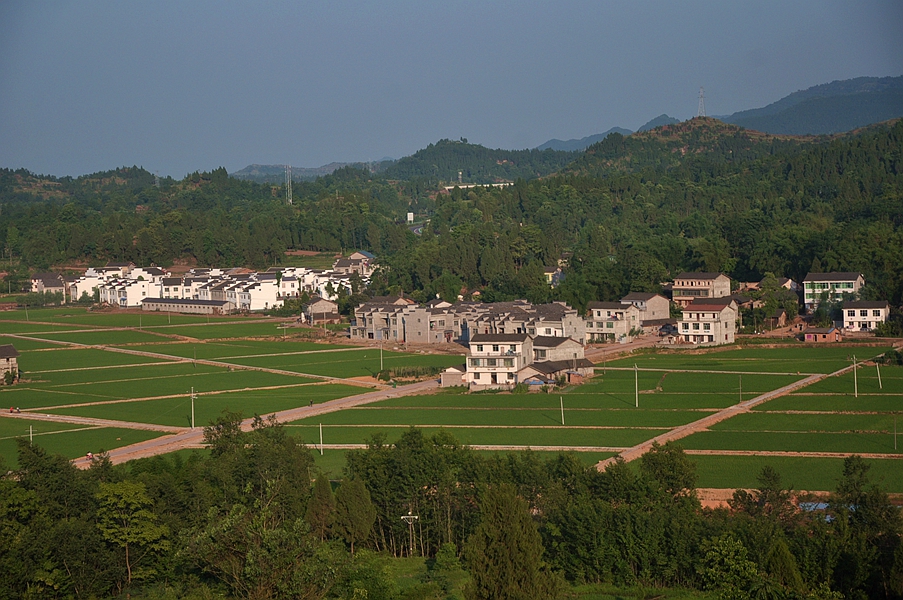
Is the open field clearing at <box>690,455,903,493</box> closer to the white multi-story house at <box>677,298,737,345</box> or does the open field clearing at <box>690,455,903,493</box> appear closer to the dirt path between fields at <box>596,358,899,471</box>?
the dirt path between fields at <box>596,358,899,471</box>

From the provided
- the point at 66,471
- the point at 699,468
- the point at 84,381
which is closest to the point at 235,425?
the point at 66,471

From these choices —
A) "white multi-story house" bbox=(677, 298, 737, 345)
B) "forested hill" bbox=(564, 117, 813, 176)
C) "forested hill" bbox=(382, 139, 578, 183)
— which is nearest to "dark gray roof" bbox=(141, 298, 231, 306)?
"white multi-story house" bbox=(677, 298, 737, 345)

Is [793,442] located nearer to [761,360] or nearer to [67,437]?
[761,360]

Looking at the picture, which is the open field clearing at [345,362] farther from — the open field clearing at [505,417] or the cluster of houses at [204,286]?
the cluster of houses at [204,286]

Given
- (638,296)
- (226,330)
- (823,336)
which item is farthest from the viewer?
(226,330)

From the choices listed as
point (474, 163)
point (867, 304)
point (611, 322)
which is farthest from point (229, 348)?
point (474, 163)

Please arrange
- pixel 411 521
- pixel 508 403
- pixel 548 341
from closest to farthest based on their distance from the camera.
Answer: pixel 411 521, pixel 508 403, pixel 548 341

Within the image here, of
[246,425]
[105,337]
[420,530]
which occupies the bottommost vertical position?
[420,530]

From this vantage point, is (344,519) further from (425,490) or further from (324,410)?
(324,410)
